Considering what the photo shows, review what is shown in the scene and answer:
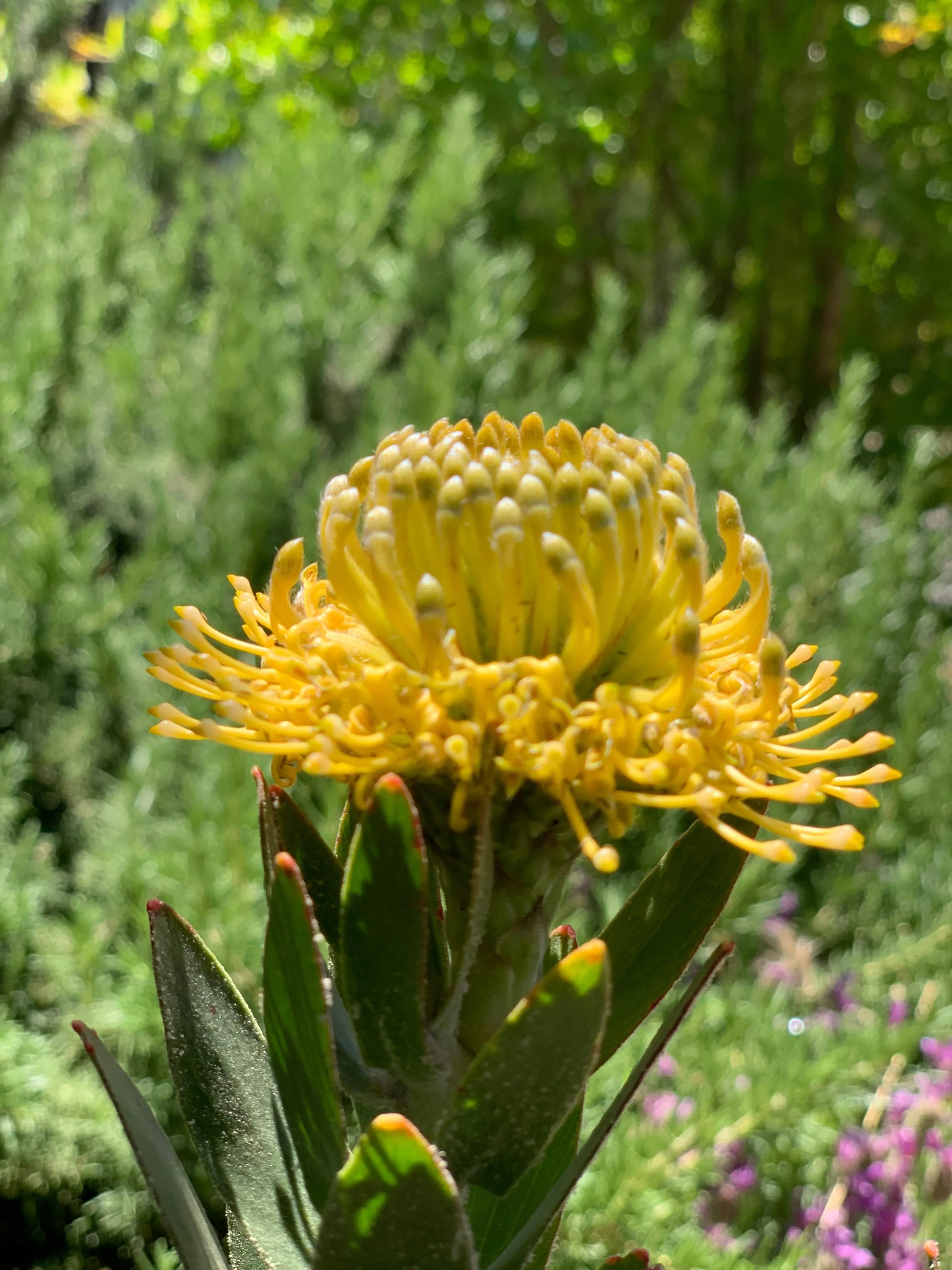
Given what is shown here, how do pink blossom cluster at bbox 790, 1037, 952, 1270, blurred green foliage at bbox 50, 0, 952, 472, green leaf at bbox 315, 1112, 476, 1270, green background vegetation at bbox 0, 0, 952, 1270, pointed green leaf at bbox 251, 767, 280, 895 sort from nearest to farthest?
green leaf at bbox 315, 1112, 476, 1270
pointed green leaf at bbox 251, 767, 280, 895
pink blossom cluster at bbox 790, 1037, 952, 1270
green background vegetation at bbox 0, 0, 952, 1270
blurred green foliage at bbox 50, 0, 952, 472

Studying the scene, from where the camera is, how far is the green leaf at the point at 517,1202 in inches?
29.7

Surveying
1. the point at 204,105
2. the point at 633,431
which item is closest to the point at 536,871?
the point at 633,431

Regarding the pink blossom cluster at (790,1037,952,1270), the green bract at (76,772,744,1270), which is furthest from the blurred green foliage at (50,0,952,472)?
the green bract at (76,772,744,1270)

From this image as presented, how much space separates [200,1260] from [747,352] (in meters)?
6.33

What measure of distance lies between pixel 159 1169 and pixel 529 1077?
0.84 ft

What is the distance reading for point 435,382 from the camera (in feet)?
9.88

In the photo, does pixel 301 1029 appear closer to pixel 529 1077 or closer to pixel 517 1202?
pixel 529 1077

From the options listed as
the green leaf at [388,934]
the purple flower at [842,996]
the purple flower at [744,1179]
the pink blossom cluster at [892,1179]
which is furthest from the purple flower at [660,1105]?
the green leaf at [388,934]

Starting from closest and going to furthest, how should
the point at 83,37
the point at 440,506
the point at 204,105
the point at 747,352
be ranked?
1. the point at 440,506
2. the point at 204,105
3. the point at 83,37
4. the point at 747,352

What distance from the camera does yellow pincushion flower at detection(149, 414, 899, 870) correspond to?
0.59 meters

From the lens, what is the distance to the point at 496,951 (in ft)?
2.18

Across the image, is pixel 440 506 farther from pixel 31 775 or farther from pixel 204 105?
pixel 204 105

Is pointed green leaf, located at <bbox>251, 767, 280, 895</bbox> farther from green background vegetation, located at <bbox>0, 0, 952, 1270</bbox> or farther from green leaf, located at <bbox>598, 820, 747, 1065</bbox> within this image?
green background vegetation, located at <bbox>0, 0, 952, 1270</bbox>

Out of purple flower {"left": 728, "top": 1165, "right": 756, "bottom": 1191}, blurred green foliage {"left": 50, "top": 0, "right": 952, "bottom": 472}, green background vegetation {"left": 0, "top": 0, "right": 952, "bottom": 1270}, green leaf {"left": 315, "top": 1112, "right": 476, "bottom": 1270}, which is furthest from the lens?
blurred green foliage {"left": 50, "top": 0, "right": 952, "bottom": 472}
